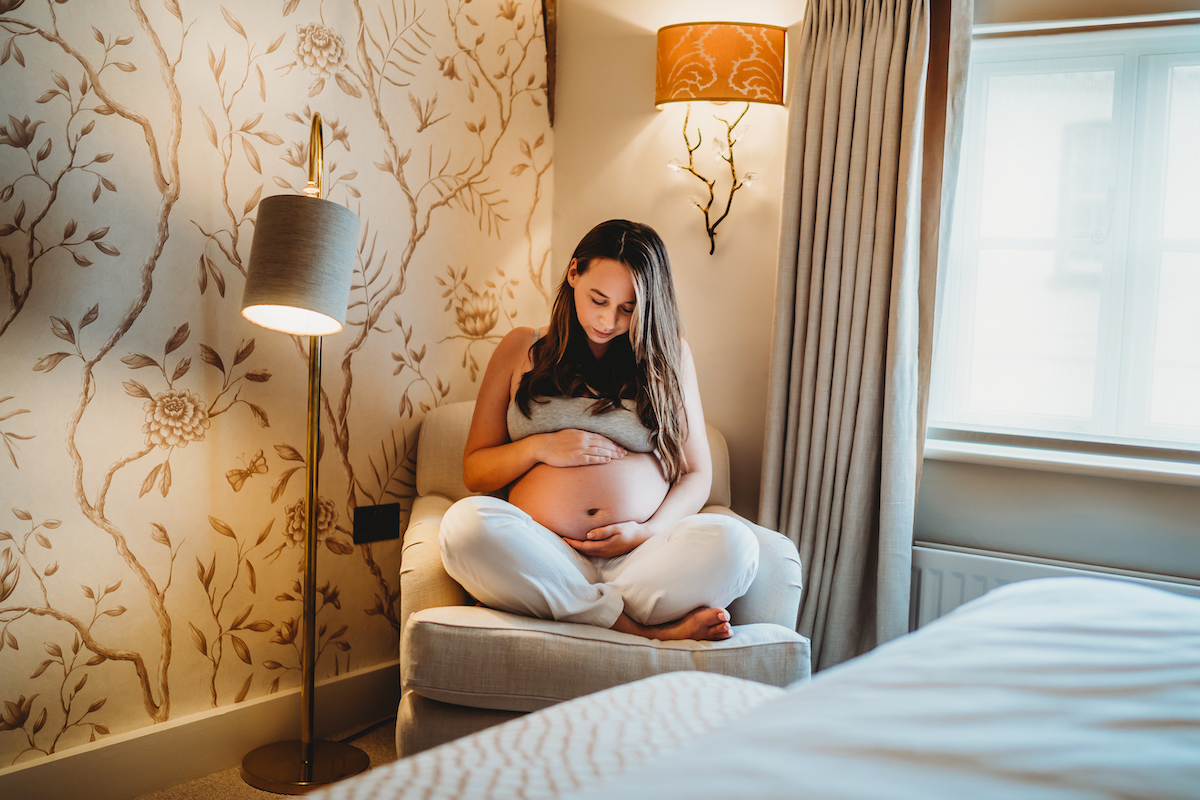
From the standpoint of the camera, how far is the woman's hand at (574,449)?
63.9 inches

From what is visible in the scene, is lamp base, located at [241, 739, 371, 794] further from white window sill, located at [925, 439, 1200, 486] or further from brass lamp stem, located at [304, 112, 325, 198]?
white window sill, located at [925, 439, 1200, 486]

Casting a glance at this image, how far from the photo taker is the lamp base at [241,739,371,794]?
1596 millimetres

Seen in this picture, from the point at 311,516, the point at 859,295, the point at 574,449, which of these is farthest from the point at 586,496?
the point at 859,295

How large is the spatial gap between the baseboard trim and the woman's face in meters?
1.09

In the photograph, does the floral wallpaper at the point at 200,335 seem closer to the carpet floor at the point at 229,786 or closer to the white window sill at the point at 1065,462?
the carpet floor at the point at 229,786

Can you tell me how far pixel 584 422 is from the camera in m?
1.69

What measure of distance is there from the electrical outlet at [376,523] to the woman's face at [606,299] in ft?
2.47

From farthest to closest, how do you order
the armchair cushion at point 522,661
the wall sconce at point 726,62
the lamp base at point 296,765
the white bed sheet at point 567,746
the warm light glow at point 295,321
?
the wall sconce at point 726,62
the lamp base at point 296,765
the warm light glow at point 295,321
the armchair cushion at point 522,661
the white bed sheet at point 567,746

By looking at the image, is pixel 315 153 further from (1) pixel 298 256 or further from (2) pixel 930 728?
(2) pixel 930 728

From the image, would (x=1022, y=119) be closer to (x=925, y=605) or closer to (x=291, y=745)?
(x=925, y=605)

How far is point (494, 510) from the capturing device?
1.35m

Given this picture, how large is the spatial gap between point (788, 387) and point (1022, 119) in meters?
0.93

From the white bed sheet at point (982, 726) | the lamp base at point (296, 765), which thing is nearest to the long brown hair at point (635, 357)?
the lamp base at point (296, 765)

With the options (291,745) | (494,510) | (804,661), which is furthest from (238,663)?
(804,661)
